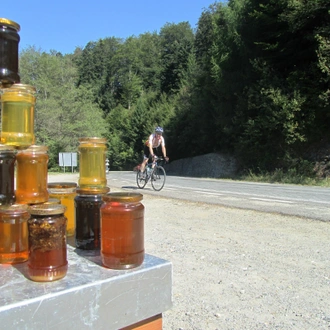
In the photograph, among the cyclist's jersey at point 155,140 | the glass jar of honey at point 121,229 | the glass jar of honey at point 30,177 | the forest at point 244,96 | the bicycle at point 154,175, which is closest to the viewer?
the glass jar of honey at point 121,229

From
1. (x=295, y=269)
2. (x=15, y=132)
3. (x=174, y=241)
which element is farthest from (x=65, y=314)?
(x=174, y=241)

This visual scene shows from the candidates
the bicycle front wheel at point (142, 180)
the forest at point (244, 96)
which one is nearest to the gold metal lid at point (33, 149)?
the forest at point (244, 96)

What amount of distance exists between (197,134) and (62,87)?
17.9 meters

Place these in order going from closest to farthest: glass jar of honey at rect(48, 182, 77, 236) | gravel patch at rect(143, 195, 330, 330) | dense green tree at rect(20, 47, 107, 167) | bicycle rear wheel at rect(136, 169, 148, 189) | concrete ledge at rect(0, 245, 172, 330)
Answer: concrete ledge at rect(0, 245, 172, 330)
glass jar of honey at rect(48, 182, 77, 236)
gravel patch at rect(143, 195, 330, 330)
bicycle rear wheel at rect(136, 169, 148, 189)
dense green tree at rect(20, 47, 107, 167)

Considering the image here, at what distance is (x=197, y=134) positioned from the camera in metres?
30.5

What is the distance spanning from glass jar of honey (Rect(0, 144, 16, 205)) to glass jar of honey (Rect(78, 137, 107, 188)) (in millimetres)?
353

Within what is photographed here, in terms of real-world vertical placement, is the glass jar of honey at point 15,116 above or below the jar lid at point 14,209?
above

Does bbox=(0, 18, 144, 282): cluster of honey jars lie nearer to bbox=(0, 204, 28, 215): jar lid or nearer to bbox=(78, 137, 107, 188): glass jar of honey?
bbox=(0, 204, 28, 215): jar lid

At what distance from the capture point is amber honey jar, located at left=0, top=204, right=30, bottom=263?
151 cm

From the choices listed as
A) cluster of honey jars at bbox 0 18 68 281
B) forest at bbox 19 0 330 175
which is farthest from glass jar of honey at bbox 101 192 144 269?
forest at bbox 19 0 330 175

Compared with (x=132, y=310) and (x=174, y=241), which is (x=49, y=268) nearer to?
(x=132, y=310)

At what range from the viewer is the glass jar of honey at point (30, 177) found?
163 centimetres

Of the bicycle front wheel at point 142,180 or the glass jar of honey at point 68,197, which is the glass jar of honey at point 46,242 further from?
the bicycle front wheel at point 142,180

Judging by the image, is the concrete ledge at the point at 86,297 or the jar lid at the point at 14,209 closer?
the concrete ledge at the point at 86,297
